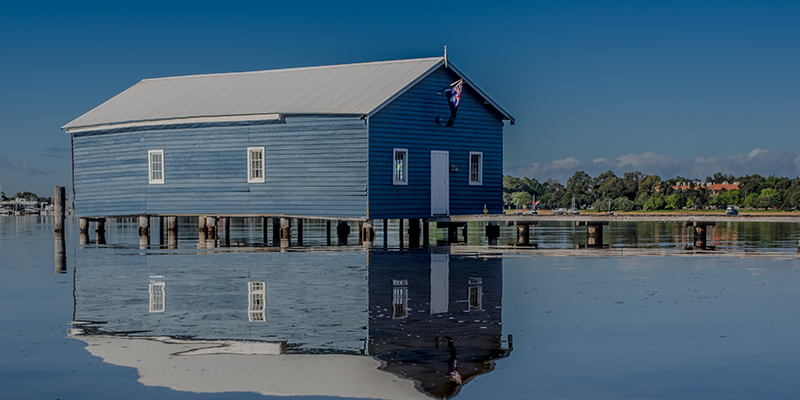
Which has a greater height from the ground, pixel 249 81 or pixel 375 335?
pixel 249 81

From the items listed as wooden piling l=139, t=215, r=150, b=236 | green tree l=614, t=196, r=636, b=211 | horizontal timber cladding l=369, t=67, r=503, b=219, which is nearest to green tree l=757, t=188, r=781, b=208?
green tree l=614, t=196, r=636, b=211

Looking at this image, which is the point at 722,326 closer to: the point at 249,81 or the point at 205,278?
the point at 205,278

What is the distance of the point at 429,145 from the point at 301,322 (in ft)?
71.1

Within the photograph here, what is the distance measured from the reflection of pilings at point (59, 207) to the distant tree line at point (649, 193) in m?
92.7

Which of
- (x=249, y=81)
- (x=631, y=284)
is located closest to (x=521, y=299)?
(x=631, y=284)

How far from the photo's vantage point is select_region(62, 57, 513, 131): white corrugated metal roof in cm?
3150

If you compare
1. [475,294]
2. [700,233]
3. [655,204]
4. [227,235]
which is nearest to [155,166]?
[227,235]

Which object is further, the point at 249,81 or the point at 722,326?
the point at 249,81

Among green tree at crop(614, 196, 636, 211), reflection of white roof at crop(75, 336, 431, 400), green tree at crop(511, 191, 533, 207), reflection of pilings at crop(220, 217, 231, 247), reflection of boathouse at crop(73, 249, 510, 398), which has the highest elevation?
green tree at crop(511, 191, 533, 207)

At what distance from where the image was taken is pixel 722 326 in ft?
36.7

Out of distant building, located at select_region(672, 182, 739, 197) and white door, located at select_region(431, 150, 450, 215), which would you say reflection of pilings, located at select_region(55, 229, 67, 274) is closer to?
white door, located at select_region(431, 150, 450, 215)

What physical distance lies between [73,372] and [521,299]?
733cm

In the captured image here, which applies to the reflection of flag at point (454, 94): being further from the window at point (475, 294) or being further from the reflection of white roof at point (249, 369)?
the reflection of white roof at point (249, 369)

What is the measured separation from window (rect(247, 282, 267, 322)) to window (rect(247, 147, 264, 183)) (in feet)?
56.9
